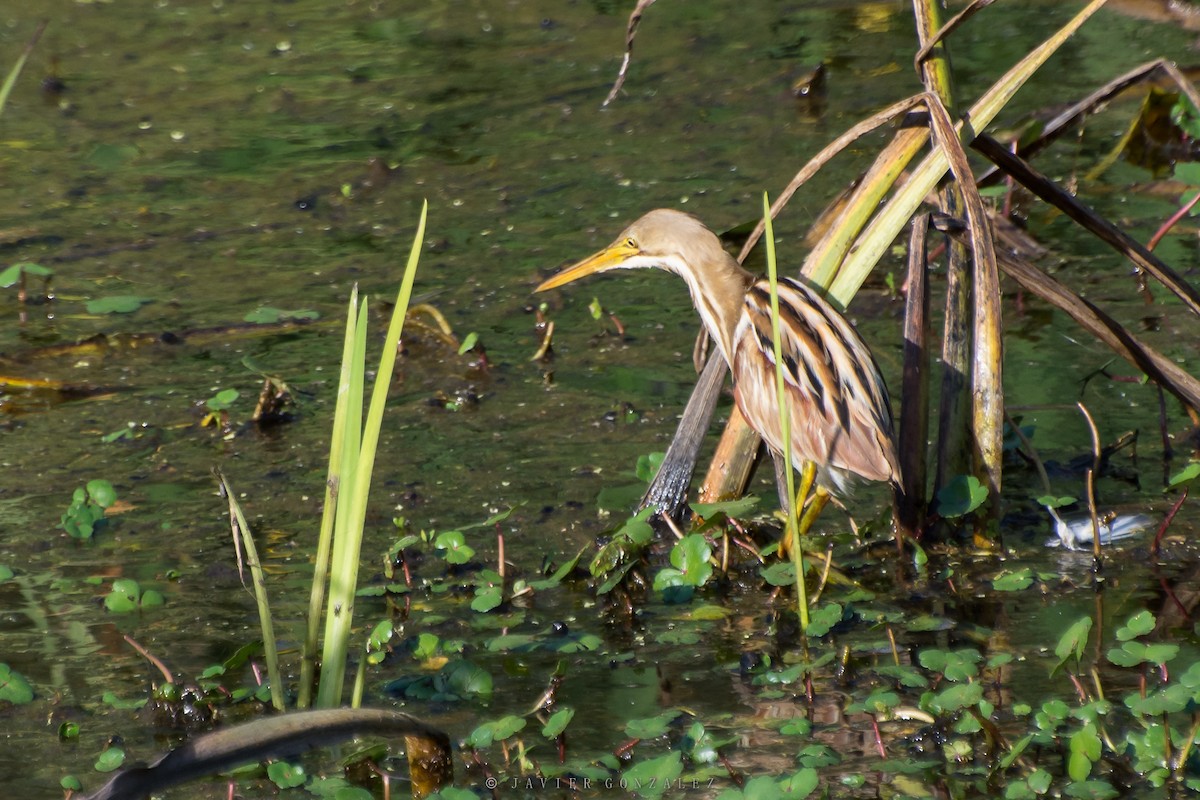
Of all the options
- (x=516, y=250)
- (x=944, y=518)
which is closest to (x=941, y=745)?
(x=944, y=518)

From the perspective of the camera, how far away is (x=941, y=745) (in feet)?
9.86

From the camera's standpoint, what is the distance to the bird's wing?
3.75 meters

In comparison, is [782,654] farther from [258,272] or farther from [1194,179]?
[258,272]

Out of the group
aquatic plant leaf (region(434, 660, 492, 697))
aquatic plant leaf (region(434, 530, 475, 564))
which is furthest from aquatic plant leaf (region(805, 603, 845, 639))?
aquatic plant leaf (region(434, 530, 475, 564))

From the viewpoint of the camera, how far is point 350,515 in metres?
2.74

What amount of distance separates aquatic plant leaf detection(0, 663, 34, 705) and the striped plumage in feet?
6.10

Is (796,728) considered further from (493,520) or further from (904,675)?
(493,520)

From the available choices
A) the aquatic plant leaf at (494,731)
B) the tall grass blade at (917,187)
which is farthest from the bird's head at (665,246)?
the aquatic plant leaf at (494,731)

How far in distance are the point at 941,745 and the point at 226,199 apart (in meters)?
5.10

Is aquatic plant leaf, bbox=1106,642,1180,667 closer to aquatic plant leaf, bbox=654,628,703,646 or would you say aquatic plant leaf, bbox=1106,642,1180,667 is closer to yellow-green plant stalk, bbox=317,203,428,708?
aquatic plant leaf, bbox=654,628,703,646

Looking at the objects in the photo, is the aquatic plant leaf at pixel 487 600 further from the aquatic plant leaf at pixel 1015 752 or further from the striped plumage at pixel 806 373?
the aquatic plant leaf at pixel 1015 752

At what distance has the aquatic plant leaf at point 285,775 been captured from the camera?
2959 millimetres

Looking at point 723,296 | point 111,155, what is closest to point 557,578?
point 723,296

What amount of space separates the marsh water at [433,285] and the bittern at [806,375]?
415 mm
